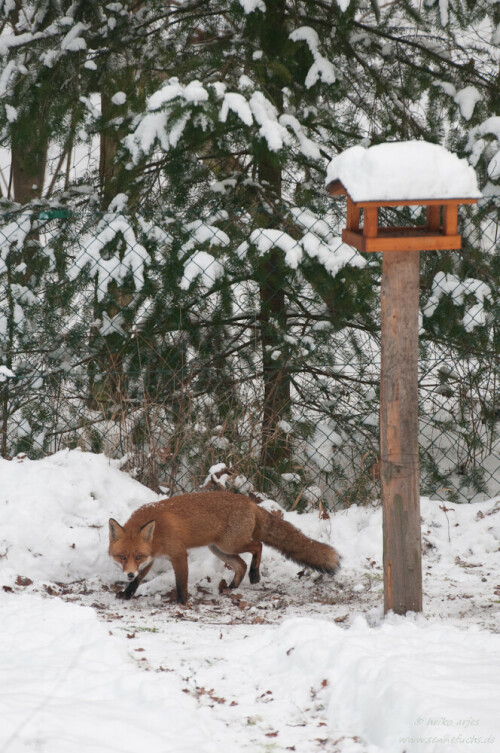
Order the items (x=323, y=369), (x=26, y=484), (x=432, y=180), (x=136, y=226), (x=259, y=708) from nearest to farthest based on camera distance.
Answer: (x=259, y=708)
(x=432, y=180)
(x=26, y=484)
(x=136, y=226)
(x=323, y=369)

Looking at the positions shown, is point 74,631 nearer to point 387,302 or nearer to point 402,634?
point 402,634

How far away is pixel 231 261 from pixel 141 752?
4181mm

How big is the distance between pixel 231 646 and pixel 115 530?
1417 mm

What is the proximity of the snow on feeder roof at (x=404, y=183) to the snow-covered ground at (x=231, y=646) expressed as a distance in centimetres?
191

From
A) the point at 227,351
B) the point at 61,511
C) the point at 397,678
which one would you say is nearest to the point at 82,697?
the point at 397,678

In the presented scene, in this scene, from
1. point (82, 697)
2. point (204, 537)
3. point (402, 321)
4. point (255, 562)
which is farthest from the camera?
point (255, 562)

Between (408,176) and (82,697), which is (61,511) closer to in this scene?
(82,697)

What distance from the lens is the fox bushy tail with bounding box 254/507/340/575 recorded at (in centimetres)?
477

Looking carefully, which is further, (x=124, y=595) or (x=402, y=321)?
(x=124, y=595)

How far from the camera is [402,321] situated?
147 inches

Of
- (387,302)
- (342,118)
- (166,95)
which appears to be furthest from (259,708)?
(342,118)

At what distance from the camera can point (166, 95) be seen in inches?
191

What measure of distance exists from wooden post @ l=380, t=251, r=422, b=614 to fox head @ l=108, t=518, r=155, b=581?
1.60 meters

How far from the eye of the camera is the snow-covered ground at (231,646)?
2574 millimetres
